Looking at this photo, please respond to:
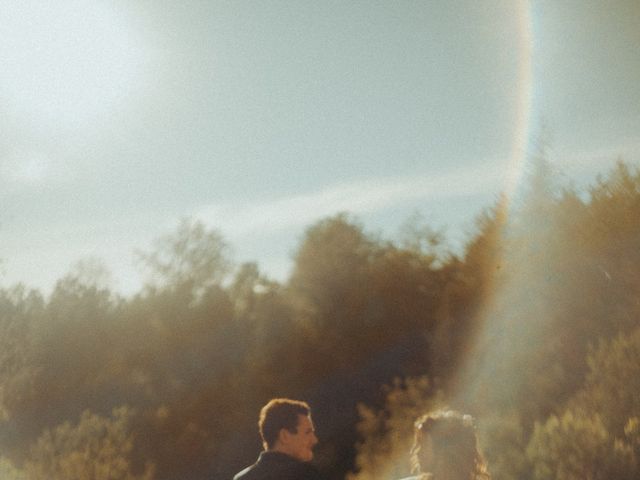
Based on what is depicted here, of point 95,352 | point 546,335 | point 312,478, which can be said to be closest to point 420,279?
point 546,335

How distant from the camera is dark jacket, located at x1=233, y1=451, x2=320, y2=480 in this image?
3283 mm

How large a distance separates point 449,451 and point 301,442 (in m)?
0.79

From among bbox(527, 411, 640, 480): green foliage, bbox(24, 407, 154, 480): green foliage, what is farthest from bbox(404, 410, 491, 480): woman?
bbox(24, 407, 154, 480): green foliage

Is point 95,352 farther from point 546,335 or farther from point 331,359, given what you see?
point 546,335

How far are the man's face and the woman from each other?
580 mm

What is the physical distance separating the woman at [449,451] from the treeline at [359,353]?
6047mm

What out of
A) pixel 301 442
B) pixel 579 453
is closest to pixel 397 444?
pixel 579 453

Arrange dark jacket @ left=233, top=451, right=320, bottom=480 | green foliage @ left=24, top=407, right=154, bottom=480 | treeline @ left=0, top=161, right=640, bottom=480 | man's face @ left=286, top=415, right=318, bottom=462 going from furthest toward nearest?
1. green foliage @ left=24, top=407, right=154, bottom=480
2. treeline @ left=0, top=161, right=640, bottom=480
3. man's face @ left=286, top=415, right=318, bottom=462
4. dark jacket @ left=233, top=451, right=320, bottom=480

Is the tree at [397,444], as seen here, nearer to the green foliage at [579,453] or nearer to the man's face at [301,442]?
the green foliage at [579,453]

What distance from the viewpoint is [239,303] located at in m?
32.4

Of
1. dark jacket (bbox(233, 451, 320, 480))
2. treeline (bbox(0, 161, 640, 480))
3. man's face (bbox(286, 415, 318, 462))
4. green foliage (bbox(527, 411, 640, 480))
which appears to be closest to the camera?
dark jacket (bbox(233, 451, 320, 480))

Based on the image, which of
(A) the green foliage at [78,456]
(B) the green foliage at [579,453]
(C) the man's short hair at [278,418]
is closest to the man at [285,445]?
(C) the man's short hair at [278,418]

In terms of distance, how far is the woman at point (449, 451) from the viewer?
3.17 m

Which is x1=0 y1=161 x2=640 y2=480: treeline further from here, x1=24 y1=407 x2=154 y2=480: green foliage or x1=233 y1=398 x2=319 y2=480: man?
x1=233 y1=398 x2=319 y2=480: man
